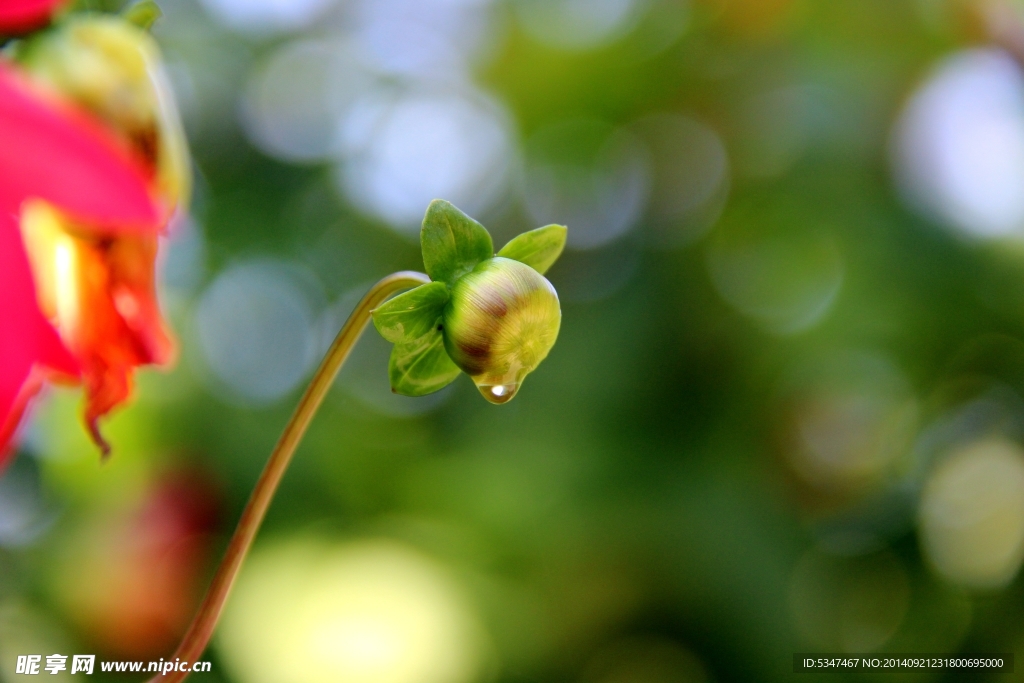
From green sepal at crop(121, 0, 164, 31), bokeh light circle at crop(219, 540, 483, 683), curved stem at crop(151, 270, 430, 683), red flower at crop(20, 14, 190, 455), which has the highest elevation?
green sepal at crop(121, 0, 164, 31)

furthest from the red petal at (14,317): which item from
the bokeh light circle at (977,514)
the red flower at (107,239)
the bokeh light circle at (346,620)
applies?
the bokeh light circle at (977,514)

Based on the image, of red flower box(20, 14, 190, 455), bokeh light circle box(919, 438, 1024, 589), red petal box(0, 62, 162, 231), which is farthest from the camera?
bokeh light circle box(919, 438, 1024, 589)

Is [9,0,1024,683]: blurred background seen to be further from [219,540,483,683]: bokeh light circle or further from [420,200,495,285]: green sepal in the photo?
[420,200,495,285]: green sepal

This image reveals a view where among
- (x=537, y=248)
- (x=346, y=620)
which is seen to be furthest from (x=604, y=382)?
(x=537, y=248)

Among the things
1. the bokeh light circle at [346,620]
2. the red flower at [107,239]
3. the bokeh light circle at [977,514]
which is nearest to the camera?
the red flower at [107,239]

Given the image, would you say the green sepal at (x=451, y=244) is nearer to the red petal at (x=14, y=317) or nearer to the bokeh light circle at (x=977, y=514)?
the red petal at (x=14, y=317)

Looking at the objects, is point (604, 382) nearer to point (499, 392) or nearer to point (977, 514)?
point (977, 514)

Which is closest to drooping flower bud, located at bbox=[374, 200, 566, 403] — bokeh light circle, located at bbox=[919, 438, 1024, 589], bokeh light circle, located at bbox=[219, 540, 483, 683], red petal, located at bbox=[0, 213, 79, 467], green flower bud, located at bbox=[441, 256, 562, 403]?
green flower bud, located at bbox=[441, 256, 562, 403]

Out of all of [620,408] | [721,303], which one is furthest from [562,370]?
[721,303]

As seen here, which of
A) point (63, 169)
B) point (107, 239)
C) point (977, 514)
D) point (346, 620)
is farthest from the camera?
point (977, 514)
